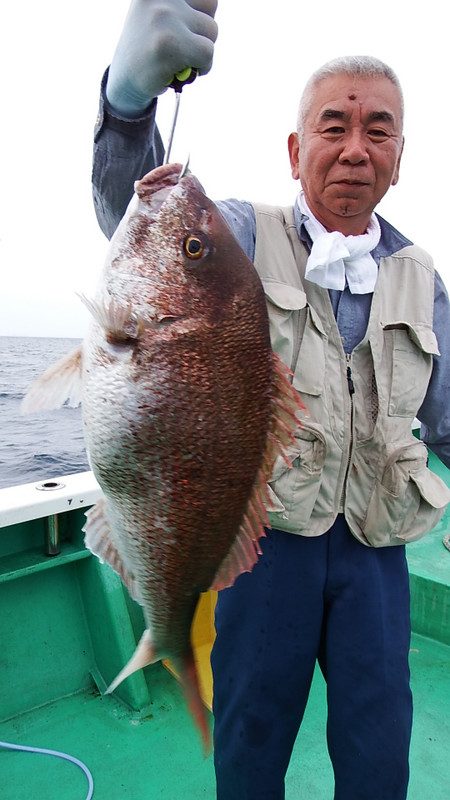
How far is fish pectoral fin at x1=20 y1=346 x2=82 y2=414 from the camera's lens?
59.4 inches

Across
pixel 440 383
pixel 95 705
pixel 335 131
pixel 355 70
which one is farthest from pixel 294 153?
pixel 95 705

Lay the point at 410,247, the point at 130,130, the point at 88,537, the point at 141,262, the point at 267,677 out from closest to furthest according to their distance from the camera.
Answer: the point at 141,262 → the point at 88,537 → the point at 130,130 → the point at 267,677 → the point at 410,247

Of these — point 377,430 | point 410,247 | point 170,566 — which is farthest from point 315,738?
point 410,247

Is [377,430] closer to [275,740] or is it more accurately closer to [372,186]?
[372,186]

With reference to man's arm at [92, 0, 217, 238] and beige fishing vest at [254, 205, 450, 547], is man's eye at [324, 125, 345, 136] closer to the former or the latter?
beige fishing vest at [254, 205, 450, 547]

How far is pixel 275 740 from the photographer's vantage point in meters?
2.01

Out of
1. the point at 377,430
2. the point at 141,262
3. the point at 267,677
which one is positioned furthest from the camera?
the point at 377,430

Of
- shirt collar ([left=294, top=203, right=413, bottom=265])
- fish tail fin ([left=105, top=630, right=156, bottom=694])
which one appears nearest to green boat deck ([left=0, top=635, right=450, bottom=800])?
fish tail fin ([left=105, top=630, right=156, bottom=694])

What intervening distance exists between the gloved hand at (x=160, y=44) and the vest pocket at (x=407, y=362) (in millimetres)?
1093

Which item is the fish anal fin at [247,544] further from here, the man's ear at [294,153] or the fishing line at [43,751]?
the fishing line at [43,751]

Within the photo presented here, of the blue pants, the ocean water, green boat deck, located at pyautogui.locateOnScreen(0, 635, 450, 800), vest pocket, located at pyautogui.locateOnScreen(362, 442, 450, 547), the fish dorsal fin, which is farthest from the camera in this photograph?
the ocean water

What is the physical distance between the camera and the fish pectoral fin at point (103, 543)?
161 cm

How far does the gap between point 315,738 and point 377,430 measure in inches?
73.5

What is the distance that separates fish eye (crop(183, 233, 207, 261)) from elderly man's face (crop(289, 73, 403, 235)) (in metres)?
0.80
